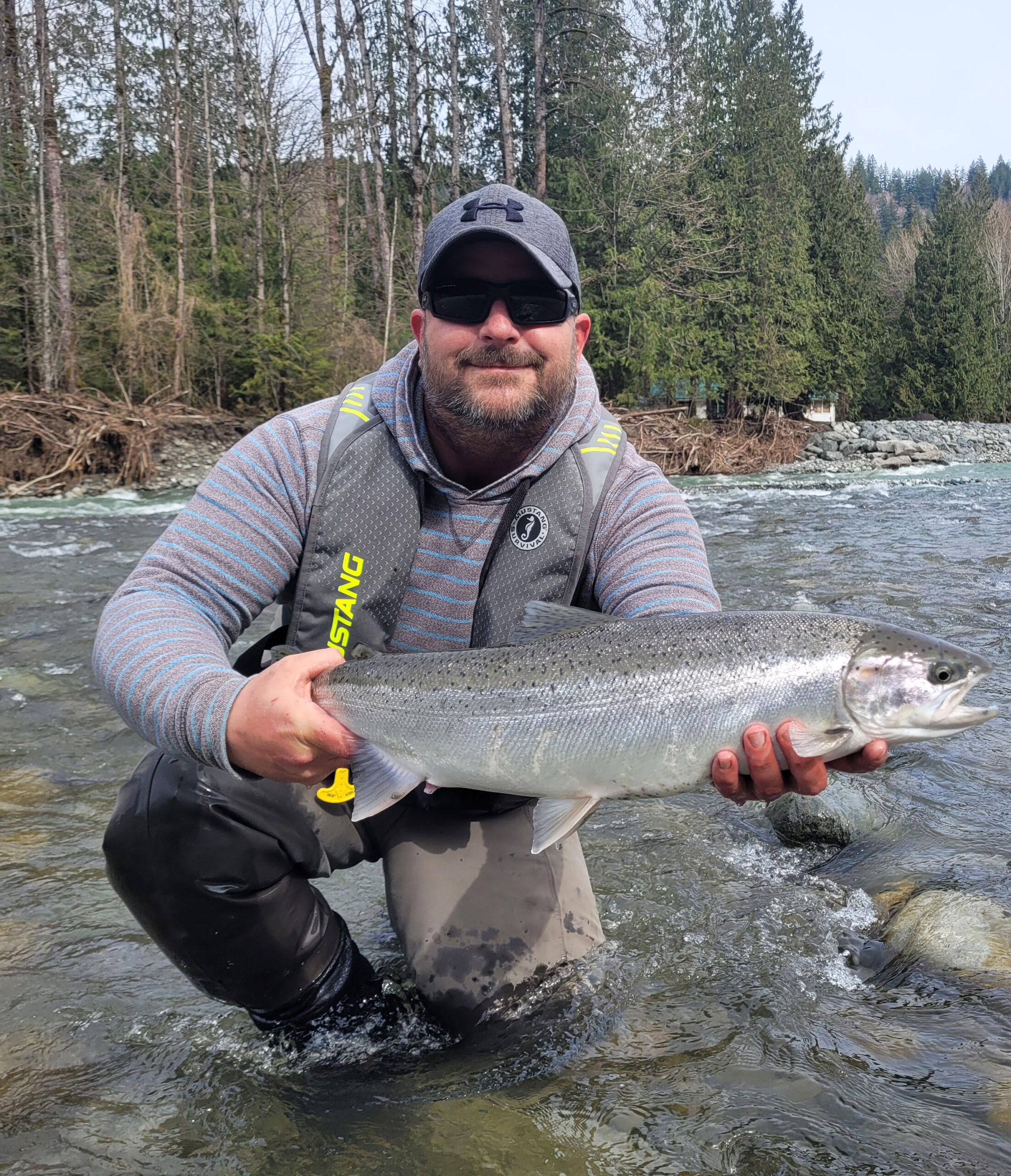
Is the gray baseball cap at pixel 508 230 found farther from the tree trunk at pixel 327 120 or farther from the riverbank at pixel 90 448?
the tree trunk at pixel 327 120

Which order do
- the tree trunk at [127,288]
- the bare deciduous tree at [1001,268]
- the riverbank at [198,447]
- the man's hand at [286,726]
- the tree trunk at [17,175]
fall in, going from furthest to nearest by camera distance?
the bare deciduous tree at [1001,268]
the tree trunk at [127,288]
the tree trunk at [17,175]
the riverbank at [198,447]
the man's hand at [286,726]

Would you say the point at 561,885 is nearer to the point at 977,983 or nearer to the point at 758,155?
the point at 977,983

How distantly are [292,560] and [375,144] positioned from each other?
111 ft

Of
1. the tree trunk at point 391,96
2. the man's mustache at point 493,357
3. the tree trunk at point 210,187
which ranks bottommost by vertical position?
the man's mustache at point 493,357

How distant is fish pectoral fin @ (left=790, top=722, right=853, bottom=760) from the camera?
2.61 meters

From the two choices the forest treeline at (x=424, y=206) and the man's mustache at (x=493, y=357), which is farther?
the forest treeline at (x=424, y=206)

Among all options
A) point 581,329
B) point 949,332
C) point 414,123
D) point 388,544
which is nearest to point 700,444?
point 414,123

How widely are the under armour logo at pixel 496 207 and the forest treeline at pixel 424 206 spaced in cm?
1883

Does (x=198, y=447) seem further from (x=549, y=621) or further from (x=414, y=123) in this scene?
(x=549, y=621)

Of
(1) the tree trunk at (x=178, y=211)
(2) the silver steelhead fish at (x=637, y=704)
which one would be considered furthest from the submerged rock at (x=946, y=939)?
(1) the tree trunk at (x=178, y=211)

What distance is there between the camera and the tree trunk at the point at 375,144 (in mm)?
30500

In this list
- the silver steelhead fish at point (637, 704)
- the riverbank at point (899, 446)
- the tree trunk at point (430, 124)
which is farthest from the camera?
the tree trunk at point (430, 124)

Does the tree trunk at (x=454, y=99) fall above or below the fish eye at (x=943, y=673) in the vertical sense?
above

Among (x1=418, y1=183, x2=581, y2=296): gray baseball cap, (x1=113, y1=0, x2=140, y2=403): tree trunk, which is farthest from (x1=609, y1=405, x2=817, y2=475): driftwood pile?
(x1=418, y1=183, x2=581, y2=296): gray baseball cap
